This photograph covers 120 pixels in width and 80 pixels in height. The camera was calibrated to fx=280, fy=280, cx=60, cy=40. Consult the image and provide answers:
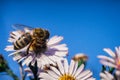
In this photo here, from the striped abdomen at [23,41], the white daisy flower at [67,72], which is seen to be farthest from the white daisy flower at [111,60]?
the striped abdomen at [23,41]

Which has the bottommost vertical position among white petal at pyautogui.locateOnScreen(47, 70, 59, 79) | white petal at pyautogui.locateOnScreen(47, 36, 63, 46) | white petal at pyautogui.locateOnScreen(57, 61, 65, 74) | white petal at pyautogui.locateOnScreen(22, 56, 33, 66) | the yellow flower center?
white petal at pyautogui.locateOnScreen(47, 70, 59, 79)

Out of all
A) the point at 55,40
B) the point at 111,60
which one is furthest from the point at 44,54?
the point at 111,60

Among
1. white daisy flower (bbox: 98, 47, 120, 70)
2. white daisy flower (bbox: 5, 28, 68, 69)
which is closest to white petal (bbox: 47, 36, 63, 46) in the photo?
white daisy flower (bbox: 5, 28, 68, 69)

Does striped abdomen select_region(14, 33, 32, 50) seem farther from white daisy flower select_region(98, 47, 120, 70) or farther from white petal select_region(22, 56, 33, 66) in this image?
white daisy flower select_region(98, 47, 120, 70)

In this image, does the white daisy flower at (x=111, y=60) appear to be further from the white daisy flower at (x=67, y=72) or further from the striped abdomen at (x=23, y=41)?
the striped abdomen at (x=23, y=41)

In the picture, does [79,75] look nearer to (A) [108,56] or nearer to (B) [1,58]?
(A) [108,56]

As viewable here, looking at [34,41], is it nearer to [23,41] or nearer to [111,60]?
[23,41]

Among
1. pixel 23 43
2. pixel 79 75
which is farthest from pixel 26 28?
pixel 79 75
